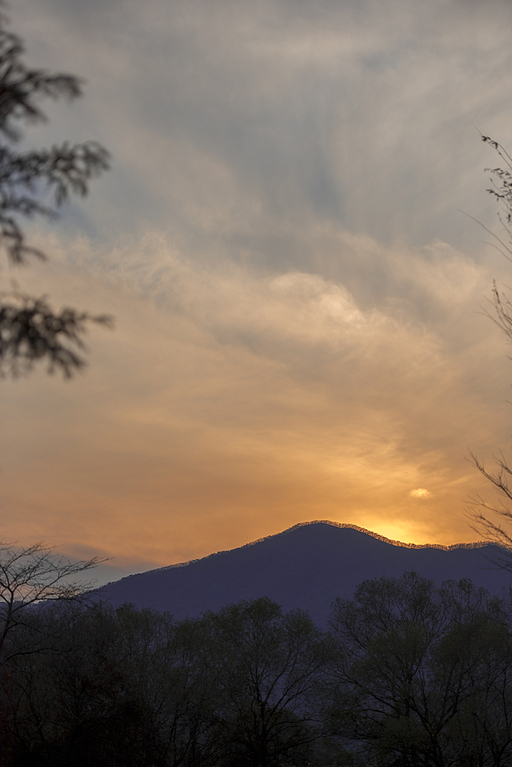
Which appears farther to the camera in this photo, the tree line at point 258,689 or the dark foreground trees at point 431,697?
the dark foreground trees at point 431,697

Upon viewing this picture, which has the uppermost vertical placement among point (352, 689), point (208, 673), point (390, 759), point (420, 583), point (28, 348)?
point (28, 348)

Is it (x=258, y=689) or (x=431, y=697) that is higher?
(x=258, y=689)

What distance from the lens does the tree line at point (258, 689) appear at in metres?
21.2

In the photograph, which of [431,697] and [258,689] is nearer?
[431,697]

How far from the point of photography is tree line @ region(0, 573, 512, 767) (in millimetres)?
21172

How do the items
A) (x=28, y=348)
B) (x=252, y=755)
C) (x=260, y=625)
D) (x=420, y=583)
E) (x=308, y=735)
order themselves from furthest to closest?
(x=420, y=583), (x=260, y=625), (x=308, y=735), (x=252, y=755), (x=28, y=348)

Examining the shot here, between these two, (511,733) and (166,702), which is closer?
(166,702)

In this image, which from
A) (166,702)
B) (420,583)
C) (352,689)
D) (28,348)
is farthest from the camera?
(420,583)

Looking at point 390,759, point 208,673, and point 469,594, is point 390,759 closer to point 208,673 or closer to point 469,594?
point 208,673

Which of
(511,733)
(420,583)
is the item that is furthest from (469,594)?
(511,733)

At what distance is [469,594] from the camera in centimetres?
4231

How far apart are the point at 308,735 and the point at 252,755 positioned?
4.06 metres

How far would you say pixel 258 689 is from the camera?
33.2m

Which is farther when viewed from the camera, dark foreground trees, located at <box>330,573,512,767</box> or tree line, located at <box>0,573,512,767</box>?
dark foreground trees, located at <box>330,573,512,767</box>
